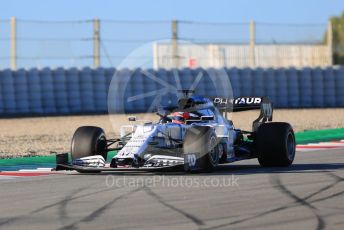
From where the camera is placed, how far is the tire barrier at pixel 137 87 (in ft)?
101

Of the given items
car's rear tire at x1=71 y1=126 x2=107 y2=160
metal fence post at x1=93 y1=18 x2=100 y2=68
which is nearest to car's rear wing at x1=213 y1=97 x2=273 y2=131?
car's rear tire at x1=71 y1=126 x2=107 y2=160

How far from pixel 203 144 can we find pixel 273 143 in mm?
1930

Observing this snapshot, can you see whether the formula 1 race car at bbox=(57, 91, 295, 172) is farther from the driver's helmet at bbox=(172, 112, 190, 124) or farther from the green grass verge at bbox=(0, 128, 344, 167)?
the green grass verge at bbox=(0, 128, 344, 167)

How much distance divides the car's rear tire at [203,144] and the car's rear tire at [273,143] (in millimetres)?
1397

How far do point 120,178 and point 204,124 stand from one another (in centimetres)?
193

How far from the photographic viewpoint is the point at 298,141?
866 inches

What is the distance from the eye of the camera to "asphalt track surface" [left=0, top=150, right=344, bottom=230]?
30.5 ft

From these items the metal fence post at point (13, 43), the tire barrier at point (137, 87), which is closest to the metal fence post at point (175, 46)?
the tire barrier at point (137, 87)

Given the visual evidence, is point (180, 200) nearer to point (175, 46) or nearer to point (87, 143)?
point (87, 143)

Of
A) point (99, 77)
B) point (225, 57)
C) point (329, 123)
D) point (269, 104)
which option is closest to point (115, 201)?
point (269, 104)

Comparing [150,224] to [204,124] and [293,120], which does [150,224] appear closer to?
[204,124]

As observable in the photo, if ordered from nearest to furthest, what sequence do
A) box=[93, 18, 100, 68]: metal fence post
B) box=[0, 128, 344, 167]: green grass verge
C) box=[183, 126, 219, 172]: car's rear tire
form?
box=[183, 126, 219, 172]: car's rear tire → box=[0, 128, 344, 167]: green grass verge → box=[93, 18, 100, 68]: metal fence post

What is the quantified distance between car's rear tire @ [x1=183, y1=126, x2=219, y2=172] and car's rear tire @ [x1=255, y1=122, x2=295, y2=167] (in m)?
1.40

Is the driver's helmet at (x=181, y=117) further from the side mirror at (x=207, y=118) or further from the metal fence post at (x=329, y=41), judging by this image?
the metal fence post at (x=329, y=41)
